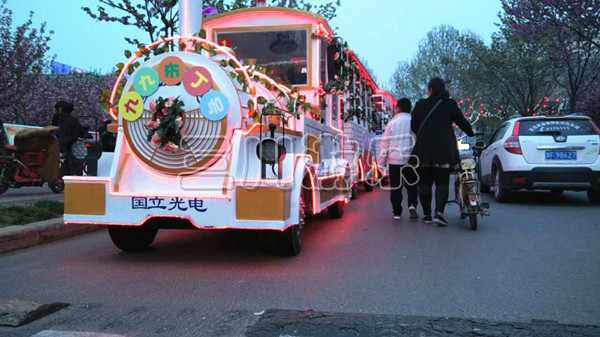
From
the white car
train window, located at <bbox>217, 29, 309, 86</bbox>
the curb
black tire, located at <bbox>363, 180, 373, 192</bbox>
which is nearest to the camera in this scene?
the curb

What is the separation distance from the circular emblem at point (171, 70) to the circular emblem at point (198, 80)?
66 millimetres

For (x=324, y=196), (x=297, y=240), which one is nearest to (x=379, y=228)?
(x=324, y=196)

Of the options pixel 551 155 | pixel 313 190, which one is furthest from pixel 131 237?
pixel 551 155

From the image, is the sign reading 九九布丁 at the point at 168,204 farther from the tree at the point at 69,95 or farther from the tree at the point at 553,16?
the tree at the point at 69,95

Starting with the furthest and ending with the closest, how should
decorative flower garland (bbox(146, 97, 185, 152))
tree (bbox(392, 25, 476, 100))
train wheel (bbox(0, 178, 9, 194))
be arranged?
tree (bbox(392, 25, 476, 100))
train wheel (bbox(0, 178, 9, 194))
decorative flower garland (bbox(146, 97, 185, 152))

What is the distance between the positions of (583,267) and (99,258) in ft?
15.1

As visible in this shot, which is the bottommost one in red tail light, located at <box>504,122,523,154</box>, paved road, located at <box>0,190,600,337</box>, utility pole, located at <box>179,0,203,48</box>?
paved road, located at <box>0,190,600,337</box>

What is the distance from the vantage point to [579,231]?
6832 mm

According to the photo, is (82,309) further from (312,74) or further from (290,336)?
(312,74)

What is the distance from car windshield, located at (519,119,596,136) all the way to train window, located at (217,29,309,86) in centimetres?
481

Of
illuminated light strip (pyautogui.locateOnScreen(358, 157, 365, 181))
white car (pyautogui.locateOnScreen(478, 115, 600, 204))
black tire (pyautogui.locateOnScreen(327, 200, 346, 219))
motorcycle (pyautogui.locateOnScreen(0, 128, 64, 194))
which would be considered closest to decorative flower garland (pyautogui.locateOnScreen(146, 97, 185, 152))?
black tire (pyautogui.locateOnScreen(327, 200, 346, 219))

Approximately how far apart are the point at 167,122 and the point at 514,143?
6865 millimetres

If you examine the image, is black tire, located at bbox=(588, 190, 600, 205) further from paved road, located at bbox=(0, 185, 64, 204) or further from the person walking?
paved road, located at bbox=(0, 185, 64, 204)

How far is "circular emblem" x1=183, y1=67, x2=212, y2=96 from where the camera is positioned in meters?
5.00
